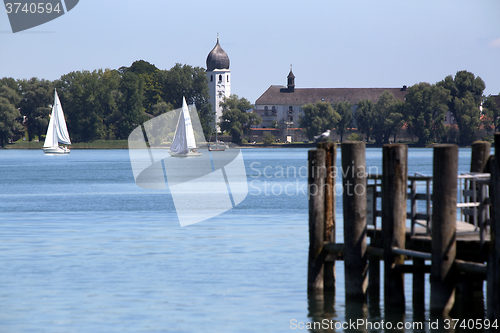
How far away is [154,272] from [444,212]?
965cm

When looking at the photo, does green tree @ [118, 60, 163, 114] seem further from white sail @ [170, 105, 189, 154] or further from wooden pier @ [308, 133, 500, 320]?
wooden pier @ [308, 133, 500, 320]

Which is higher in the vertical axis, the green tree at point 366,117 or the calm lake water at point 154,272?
the green tree at point 366,117

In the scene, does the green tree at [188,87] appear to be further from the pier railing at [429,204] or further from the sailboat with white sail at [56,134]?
the pier railing at [429,204]

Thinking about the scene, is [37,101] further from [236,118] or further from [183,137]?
[183,137]

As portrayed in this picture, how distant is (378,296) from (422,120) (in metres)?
131

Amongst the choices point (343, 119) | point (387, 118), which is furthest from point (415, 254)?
point (343, 119)

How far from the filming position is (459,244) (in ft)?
39.5

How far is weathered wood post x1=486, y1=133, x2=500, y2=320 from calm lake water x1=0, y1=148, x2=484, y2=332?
3161 mm

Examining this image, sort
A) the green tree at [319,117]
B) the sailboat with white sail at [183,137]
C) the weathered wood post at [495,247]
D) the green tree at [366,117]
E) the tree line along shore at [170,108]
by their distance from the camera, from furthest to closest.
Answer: the green tree at [319,117]
the green tree at [366,117]
the tree line along shore at [170,108]
the sailboat with white sail at [183,137]
the weathered wood post at [495,247]

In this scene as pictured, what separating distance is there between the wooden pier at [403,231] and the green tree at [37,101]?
13815 cm

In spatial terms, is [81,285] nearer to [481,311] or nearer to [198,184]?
[481,311]

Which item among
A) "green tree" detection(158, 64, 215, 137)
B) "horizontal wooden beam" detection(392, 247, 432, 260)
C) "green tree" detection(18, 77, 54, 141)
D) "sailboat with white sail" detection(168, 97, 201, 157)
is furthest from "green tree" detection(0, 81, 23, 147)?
"horizontal wooden beam" detection(392, 247, 432, 260)

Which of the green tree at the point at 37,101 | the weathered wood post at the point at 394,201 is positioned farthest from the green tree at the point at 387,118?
the weathered wood post at the point at 394,201

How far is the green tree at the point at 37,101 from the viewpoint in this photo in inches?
5709
